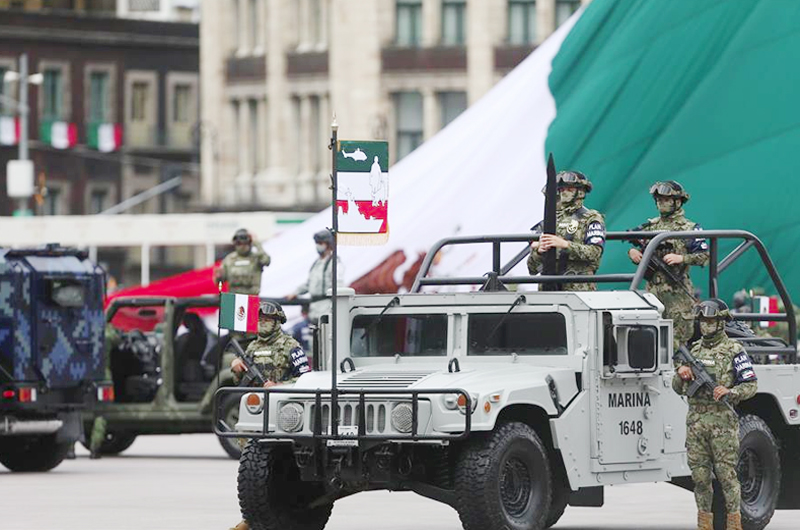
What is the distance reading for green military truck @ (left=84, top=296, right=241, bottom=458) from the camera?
2712 cm

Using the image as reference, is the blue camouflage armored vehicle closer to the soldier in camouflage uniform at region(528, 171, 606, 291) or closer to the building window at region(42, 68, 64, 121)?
the soldier in camouflage uniform at region(528, 171, 606, 291)

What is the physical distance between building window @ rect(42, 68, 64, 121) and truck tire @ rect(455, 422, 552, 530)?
8013 centimetres

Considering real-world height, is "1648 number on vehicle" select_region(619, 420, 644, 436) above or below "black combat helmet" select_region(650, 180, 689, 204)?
below

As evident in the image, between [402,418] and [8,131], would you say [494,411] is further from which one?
[8,131]

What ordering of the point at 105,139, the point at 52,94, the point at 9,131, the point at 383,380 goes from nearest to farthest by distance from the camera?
the point at 383,380, the point at 9,131, the point at 52,94, the point at 105,139

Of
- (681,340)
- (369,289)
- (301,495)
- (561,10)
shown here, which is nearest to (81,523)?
(301,495)

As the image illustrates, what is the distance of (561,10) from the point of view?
76.0 meters

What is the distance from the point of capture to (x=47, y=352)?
25.2m

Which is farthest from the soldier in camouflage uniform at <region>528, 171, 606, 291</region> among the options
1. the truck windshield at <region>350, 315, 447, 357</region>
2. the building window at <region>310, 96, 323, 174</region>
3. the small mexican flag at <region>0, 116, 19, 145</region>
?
the small mexican flag at <region>0, 116, 19, 145</region>

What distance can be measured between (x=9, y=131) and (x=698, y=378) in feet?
259

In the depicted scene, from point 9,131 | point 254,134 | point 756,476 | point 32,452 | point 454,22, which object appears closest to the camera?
point 756,476

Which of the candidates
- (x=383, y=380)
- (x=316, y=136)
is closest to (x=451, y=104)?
(x=316, y=136)

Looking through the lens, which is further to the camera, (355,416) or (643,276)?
(643,276)

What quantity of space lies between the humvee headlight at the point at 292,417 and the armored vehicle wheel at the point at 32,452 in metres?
9.27
